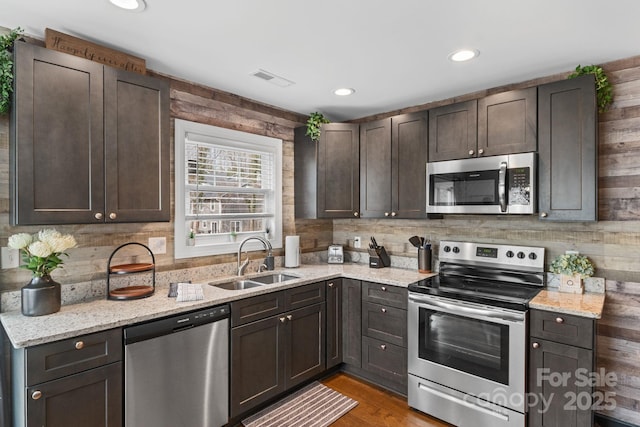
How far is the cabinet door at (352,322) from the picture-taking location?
10.3 feet

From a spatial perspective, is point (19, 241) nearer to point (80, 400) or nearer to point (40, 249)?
point (40, 249)

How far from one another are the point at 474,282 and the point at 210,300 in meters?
2.14

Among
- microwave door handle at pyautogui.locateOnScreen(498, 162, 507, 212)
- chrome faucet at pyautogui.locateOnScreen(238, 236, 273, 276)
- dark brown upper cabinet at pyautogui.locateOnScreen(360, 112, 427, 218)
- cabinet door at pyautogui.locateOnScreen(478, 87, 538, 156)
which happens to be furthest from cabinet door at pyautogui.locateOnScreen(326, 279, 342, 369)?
cabinet door at pyautogui.locateOnScreen(478, 87, 538, 156)

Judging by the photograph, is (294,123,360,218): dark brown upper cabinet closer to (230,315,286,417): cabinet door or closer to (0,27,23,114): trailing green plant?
(230,315,286,417): cabinet door

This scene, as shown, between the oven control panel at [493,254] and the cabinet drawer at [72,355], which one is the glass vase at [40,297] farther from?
the oven control panel at [493,254]

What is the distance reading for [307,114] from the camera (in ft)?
12.4

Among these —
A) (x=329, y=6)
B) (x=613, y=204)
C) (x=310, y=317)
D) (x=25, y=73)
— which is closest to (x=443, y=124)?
(x=613, y=204)

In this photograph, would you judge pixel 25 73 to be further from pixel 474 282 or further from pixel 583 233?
pixel 583 233

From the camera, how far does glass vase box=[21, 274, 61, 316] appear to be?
1901 mm

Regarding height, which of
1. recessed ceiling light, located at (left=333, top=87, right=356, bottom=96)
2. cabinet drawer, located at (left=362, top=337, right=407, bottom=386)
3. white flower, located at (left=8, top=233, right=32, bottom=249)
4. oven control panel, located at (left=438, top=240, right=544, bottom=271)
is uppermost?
recessed ceiling light, located at (left=333, top=87, right=356, bottom=96)

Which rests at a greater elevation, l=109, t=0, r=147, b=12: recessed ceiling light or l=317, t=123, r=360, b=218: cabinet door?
l=109, t=0, r=147, b=12: recessed ceiling light

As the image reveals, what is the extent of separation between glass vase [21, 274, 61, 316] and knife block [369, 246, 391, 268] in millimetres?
2572

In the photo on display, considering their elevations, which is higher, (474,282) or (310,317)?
(474,282)

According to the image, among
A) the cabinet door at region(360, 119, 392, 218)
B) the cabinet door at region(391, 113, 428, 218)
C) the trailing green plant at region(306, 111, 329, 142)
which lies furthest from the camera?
the trailing green plant at region(306, 111, 329, 142)
